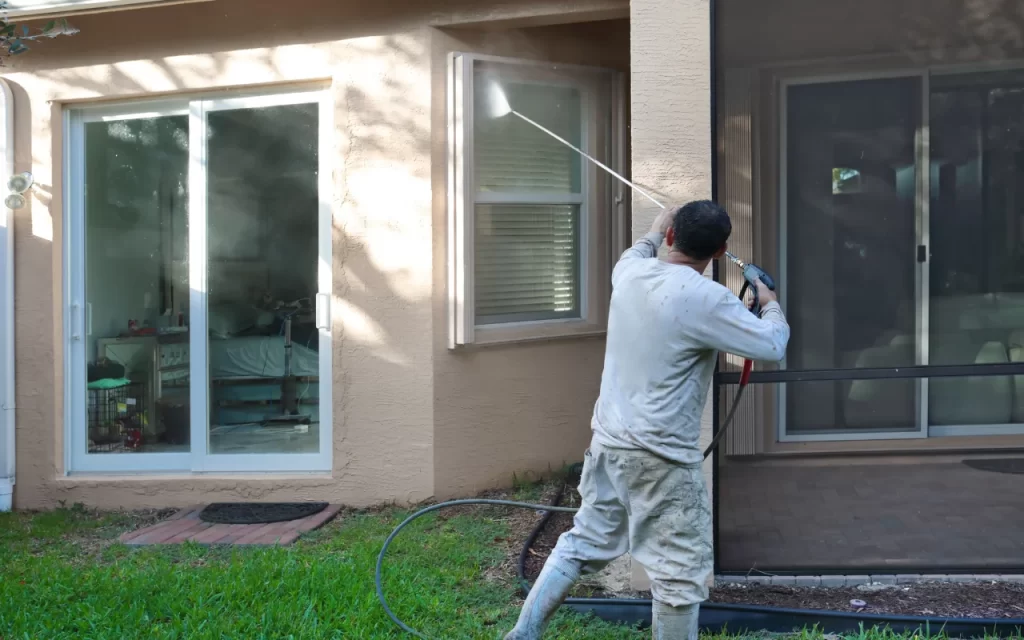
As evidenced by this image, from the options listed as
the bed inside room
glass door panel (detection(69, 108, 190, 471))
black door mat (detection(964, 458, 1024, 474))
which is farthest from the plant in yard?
black door mat (detection(964, 458, 1024, 474))

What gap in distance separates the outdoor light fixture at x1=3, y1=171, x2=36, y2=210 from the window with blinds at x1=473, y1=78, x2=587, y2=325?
9.74ft

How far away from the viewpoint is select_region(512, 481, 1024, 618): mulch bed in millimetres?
4242

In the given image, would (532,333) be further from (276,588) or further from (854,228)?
(276,588)

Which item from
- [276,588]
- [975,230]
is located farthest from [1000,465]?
[276,588]

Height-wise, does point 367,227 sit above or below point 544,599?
above

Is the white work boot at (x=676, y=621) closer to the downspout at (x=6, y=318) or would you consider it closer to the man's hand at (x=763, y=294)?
the man's hand at (x=763, y=294)

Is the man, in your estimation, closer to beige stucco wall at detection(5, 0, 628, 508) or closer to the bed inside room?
beige stucco wall at detection(5, 0, 628, 508)

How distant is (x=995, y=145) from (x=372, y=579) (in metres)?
3.53

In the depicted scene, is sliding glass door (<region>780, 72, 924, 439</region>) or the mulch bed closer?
the mulch bed

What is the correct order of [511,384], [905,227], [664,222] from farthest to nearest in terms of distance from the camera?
[511,384], [905,227], [664,222]

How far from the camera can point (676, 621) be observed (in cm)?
338

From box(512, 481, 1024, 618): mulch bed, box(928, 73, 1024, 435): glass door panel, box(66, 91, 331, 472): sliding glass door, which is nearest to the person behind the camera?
box(512, 481, 1024, 618): mulch bed

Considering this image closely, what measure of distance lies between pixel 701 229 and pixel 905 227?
1.81m

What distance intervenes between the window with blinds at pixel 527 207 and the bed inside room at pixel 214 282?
43.7 inches
